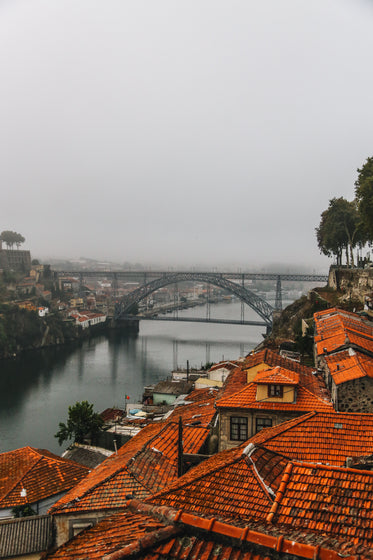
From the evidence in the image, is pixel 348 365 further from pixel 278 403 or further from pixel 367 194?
pixel 367 194

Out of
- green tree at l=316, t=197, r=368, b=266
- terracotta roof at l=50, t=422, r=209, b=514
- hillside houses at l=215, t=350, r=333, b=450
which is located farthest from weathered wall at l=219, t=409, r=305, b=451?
green tree at l=316, t=197, r=368, b=266

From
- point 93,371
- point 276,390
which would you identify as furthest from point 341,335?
point 93,371

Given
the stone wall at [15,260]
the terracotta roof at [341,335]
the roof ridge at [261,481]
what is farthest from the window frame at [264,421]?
the stone wall at [15,260]

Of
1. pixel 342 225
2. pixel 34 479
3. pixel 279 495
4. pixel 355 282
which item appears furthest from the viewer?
pixel 342 225

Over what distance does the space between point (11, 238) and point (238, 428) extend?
7779cm

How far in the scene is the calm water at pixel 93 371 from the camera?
77.0 ft

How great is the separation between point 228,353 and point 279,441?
34.9 meters

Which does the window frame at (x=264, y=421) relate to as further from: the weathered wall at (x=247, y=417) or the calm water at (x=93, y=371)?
the calm water at (x=93, y=371)

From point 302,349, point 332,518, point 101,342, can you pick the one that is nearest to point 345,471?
point 332,518

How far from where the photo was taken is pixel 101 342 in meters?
50.3

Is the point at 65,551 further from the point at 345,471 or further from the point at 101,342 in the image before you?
the point at 101,342

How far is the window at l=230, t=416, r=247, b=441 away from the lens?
309 inches

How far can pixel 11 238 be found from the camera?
3066 inches

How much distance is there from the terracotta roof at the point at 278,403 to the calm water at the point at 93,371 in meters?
13.4
